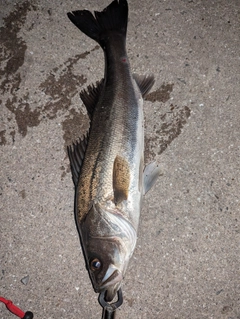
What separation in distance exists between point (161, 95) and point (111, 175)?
1.13 meters

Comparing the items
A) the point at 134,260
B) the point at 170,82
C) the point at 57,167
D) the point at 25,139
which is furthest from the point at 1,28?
the point at 134,260

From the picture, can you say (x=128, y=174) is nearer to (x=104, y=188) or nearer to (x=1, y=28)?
(x=104, y=188)

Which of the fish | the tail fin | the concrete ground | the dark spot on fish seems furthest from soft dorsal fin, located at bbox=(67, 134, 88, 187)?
the tail fin

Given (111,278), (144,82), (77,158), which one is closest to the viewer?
(111,278)

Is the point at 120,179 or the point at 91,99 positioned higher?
the point at 91,99

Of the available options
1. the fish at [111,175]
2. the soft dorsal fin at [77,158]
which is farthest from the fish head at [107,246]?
the soft dorsal fin at [77,158]

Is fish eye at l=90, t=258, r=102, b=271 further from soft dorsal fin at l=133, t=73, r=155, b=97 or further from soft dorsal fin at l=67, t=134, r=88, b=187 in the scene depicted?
soft dorsal fin at l=133, t=73, r=155, b=97

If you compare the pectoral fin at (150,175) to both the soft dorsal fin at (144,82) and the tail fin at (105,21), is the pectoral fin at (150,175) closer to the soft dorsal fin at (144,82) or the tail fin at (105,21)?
the soft dorsal fin at (144,82)

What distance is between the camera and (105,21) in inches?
115

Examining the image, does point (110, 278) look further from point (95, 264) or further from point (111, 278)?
point (95, 264)

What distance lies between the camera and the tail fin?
2908 millimetres

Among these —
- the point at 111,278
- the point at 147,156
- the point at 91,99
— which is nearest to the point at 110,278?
the point at 111,278

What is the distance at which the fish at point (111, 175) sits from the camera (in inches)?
89.1

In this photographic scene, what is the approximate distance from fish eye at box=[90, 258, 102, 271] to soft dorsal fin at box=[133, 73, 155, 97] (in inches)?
61.1
